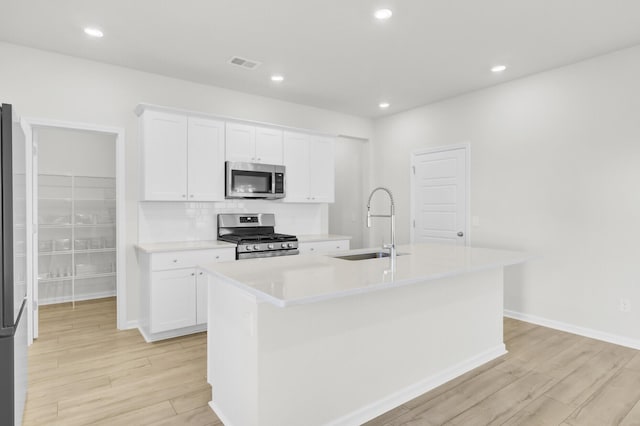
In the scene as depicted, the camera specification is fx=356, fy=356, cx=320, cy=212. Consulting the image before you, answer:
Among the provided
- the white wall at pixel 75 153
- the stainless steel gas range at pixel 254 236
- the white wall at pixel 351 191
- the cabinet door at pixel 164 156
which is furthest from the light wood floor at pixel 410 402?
the white wall at pixel 351 191

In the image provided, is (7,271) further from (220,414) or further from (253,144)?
(253,144)

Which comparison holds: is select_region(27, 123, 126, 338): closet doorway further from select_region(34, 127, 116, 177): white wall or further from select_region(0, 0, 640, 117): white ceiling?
select_region(0, 0, 640, 117): white ceiling

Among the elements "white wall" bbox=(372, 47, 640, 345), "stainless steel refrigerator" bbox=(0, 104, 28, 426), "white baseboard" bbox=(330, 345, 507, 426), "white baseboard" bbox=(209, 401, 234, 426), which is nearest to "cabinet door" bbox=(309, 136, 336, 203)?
"white wall" bbox=(372, 47, 640, 345)

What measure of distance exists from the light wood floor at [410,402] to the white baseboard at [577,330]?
111 millimetres

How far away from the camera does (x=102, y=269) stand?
5273 millimetres

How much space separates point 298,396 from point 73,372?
2.02 metres

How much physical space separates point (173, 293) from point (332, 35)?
2.84 metres

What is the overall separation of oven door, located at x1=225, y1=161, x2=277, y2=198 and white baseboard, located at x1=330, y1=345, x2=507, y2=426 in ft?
9.03

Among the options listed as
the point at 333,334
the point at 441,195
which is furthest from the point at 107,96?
the point at 441,195

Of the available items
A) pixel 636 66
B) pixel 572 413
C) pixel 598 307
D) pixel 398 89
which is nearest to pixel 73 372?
pixel 572 413

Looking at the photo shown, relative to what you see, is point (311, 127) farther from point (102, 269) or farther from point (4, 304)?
point (4, 304)

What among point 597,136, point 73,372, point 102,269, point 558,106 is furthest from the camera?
point 102,269

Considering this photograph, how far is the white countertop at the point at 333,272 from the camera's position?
1.65 m

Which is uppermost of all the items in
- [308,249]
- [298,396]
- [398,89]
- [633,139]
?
[398,89]
